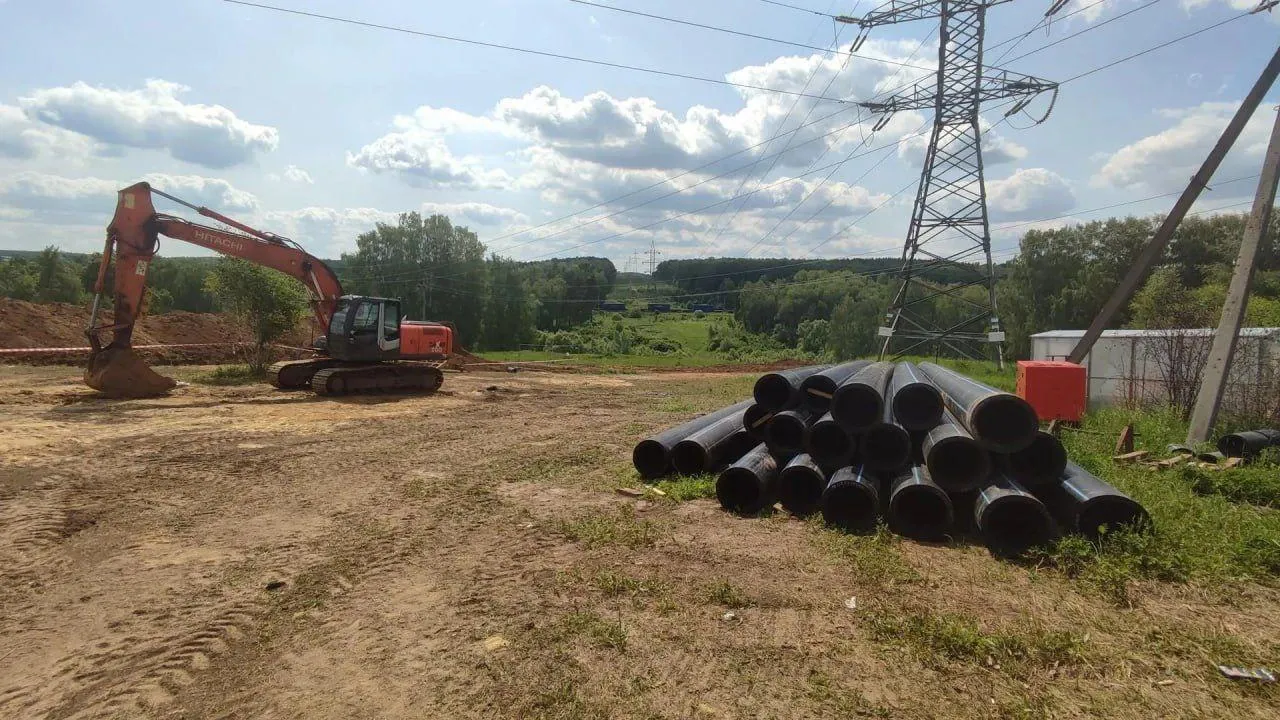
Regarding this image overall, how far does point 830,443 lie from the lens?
7336 mm

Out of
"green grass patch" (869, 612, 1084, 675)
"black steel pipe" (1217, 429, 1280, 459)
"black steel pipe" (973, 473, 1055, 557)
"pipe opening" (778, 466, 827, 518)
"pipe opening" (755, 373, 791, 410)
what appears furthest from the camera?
"black steel pipe" (1217, 429, 1280, 459)

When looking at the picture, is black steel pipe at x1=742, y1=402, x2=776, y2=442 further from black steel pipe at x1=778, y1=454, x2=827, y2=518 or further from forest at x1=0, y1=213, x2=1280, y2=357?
forest at x1=0, y1=213, x2=1280, y2=357

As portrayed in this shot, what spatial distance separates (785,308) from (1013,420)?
68.4m

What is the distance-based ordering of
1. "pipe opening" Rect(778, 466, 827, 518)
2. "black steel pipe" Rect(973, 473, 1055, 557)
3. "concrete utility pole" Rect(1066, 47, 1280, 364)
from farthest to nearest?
"concrete utility pole" Rect(1066, 47, 1280, 364)
"pipe opening" Rect(778, 466, 827, 518)
"black steel pipe" Rect(973, 473, 1055, 557)

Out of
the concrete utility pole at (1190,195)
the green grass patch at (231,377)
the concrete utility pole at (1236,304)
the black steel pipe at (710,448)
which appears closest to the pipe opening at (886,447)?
the black steel pipe at (710,448)

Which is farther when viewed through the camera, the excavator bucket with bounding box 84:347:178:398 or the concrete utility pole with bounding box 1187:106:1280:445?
the excavator bucket with bounding box 84:347:178:398

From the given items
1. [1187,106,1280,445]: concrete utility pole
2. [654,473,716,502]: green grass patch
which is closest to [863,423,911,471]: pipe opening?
[654,473,716,502]: green grass patch

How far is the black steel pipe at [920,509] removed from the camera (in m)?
6.31

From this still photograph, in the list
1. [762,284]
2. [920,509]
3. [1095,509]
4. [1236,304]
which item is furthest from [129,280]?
[762,284]

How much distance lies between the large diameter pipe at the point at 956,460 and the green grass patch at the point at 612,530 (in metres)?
2.90

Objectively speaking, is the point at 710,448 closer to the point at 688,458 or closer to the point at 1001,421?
the point at 688,458

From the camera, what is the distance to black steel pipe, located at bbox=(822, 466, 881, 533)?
261 inches

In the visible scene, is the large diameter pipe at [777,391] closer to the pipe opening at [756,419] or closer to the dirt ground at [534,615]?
the pipe opening at [756,419]

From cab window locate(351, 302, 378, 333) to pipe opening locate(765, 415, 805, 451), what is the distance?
13.0 meters
